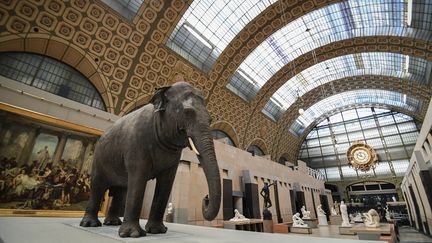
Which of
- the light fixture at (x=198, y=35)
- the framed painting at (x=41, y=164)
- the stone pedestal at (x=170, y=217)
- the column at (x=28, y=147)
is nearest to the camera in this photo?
the framed painting at (x=41, y=164)

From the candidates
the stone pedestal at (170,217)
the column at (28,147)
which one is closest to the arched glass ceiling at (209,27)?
the column at (28,147)

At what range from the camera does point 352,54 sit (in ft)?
78.8

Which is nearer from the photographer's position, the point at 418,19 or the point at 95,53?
the point at 95,53

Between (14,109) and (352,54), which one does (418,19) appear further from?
(14,109)

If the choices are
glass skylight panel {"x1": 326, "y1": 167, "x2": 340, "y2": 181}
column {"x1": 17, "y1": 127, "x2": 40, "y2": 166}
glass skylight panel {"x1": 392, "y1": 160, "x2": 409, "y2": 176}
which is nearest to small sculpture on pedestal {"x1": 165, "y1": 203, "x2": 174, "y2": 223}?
column {"x1": 17, "y1": 127, "x2": 40, "y2": 166}

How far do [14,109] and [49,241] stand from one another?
23.4ft

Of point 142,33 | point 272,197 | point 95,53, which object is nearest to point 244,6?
point 142,33

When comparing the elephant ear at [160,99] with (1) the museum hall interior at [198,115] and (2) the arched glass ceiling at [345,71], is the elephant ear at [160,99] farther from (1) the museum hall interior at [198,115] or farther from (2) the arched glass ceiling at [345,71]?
(2) the arched glass ceiling at [345,71]

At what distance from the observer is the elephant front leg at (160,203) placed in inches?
91.0

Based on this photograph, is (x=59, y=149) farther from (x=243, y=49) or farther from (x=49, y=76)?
(x=243, y=49)

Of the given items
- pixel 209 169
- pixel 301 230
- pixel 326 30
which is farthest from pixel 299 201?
pixel 209 169

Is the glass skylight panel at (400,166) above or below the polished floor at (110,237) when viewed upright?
above

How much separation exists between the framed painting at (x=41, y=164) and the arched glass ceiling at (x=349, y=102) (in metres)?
30.4

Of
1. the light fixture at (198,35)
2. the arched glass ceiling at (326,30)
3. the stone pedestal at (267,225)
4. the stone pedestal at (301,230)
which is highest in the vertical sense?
the arched glass ceiling at (326,30)
